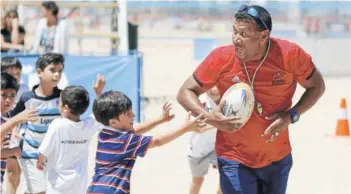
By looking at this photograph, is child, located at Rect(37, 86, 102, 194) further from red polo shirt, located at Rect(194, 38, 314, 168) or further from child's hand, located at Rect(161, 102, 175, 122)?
red polo shirt, located at Rect(194, 38, 314, 168)

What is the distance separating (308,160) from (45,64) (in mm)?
4715

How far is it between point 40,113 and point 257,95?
2369mm

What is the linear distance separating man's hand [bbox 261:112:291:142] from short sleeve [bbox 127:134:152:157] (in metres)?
0.72

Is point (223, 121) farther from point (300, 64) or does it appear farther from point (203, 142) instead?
point (203, 142)

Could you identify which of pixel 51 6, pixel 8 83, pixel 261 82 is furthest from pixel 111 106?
pixel 51 6

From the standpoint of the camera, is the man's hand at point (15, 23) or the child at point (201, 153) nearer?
the child at point (201, 153)

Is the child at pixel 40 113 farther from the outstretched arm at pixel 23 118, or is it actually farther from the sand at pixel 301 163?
the sand at pixel 301 163

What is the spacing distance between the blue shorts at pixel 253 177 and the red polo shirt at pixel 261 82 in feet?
0.14

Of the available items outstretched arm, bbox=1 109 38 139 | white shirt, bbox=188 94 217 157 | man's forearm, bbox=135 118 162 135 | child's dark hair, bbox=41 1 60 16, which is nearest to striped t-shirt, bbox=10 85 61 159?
outstretched arm, bbox=1 109 38 139

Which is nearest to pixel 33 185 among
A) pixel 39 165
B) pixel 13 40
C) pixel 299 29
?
pixel 39 165

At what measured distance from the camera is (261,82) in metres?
5.13

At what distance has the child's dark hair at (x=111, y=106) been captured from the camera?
521 cm

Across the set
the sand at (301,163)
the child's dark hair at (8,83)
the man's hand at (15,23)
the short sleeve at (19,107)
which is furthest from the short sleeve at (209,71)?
the man's hand at (15,23)

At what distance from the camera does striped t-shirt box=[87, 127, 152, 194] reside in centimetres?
519
